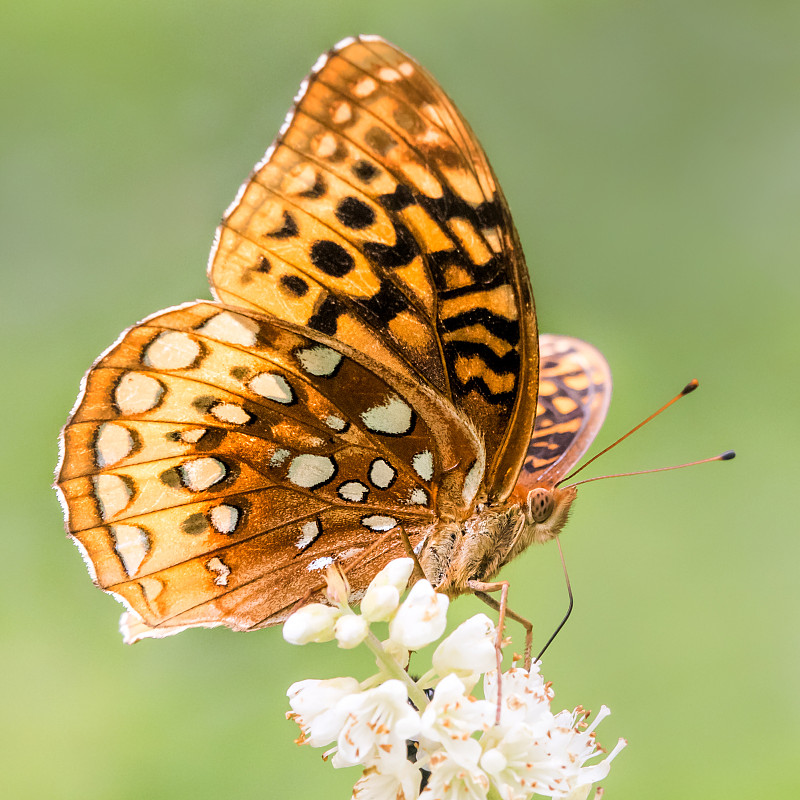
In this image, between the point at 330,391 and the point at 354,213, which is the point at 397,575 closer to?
the point at 330,391

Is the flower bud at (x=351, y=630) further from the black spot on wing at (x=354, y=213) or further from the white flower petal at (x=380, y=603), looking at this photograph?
the black spot on wing at (x=354, y=213)

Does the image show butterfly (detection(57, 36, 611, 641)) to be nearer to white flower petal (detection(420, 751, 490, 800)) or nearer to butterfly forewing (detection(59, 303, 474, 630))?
butterfly forewing (detection(59, 303, 474, 630))

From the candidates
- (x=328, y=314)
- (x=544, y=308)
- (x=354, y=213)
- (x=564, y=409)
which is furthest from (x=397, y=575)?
(x=544, y=308)

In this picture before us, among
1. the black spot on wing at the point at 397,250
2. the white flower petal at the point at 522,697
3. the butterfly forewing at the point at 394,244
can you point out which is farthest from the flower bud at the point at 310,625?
the black spot on wing at the point at 397,250

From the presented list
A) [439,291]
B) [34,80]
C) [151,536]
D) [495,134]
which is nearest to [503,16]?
[495,134]

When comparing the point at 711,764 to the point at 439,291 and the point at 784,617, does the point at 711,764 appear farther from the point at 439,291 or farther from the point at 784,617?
the point at 439,291

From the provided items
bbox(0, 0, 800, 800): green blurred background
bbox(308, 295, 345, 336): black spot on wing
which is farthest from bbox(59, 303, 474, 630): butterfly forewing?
bbox(0, 0, 800, 800): green blurred background
